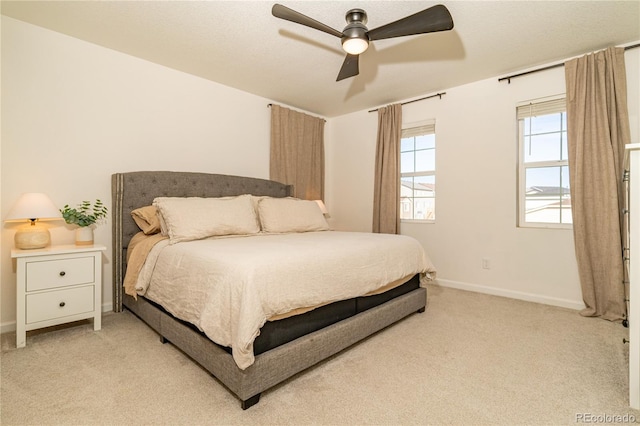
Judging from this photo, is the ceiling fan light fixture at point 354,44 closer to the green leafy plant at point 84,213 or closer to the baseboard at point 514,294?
the green leafy plant at point 84,213

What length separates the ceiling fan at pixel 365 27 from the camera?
1896 mm

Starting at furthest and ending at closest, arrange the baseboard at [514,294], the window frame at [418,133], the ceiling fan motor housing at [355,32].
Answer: the window frame at [418,133] → the baseboard at [514,294] → the ceiling fan motor housing at [355,32]

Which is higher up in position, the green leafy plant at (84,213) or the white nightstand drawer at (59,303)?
the green leafy plant at (84,213)

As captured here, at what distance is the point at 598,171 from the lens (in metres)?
2.70

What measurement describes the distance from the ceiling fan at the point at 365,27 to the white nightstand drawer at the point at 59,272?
2240 millimetres

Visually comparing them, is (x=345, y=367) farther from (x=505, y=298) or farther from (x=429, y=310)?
(x=505, y=298)

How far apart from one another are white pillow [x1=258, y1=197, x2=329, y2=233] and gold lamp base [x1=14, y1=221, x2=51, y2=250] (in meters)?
1.65

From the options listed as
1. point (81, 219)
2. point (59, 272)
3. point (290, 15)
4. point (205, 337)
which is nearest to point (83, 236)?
point (81, 219)

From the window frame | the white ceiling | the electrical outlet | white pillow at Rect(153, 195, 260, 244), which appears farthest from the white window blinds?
white pillow at Rect(153, 195, 260, 244)

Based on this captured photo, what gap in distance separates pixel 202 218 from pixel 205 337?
3.50 feet

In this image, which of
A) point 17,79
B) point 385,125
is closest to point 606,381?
point 385,125

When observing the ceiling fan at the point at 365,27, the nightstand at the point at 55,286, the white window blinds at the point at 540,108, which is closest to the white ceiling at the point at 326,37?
the ceiling fan at the point at 365,27

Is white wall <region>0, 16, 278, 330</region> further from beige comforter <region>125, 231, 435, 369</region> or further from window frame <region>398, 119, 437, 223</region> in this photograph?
window frame <region>398, 119, 437, 223</region>
